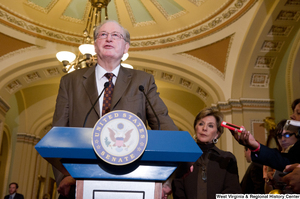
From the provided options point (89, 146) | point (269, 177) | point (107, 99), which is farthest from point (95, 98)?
point (269, 177)

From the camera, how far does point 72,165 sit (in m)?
1.20

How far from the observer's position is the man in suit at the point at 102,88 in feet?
5.38

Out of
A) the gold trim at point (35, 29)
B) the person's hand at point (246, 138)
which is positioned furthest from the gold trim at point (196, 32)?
the person's hand at point (246, 138)

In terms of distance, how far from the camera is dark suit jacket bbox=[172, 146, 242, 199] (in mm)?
2207

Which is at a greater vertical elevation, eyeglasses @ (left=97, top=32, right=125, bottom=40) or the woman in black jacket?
eyeglasses @ (left=97, top=32, right=125, bottom=40)

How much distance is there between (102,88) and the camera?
1762mm

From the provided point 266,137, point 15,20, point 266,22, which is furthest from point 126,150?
point 15,20

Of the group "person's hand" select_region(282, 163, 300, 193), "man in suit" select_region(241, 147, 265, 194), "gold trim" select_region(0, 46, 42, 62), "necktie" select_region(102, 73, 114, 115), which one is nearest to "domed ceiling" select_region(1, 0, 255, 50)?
"gold trim" select_region(0, 46, 42, 62)

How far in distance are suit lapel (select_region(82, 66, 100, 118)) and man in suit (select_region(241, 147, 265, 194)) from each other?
202cm

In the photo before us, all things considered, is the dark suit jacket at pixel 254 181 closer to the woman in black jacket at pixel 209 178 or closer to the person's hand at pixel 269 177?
the person's hand at pixel 269 177

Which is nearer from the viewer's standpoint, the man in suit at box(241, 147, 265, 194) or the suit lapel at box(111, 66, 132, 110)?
the suit lapel at box(111, 66, 132, 110)

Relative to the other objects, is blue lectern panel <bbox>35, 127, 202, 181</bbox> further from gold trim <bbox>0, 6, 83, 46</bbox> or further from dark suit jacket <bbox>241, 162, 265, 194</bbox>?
gold trim <bbox>0, 6, 83, 46</bbox>

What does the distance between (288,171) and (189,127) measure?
428 inches

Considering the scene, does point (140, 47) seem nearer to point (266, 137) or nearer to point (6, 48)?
point (6, 48)
